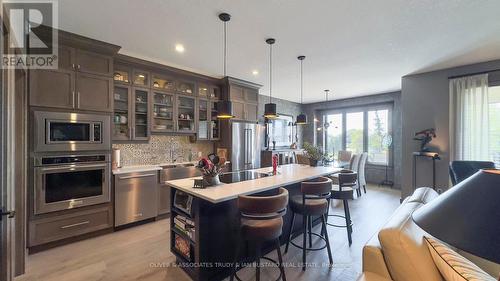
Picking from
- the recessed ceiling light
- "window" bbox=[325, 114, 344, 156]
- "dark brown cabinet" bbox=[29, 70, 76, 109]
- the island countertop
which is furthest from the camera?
"window" bbox=[325, 114, 344, 156]

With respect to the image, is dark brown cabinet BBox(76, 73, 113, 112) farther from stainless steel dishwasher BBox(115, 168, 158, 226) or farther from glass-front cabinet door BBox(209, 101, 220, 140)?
glass-front cabinet door BBox(209, 101, 220, 140)

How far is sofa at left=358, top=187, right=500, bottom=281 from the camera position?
115 cm

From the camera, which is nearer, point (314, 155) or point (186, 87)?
point (314, 155)

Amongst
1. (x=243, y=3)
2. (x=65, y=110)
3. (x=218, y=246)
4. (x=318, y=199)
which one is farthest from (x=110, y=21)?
A: (x=318, y=199)

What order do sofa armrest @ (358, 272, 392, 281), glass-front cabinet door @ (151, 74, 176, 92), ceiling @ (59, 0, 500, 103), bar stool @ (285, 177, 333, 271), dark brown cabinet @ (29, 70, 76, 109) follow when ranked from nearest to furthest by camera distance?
sofa armrest @ (358, 272, 392, 281) < ceiling @ (59, 0, 500, 103) < bar stool @ (285, 177, 333, 271) < dark brown cabinet @ (29, 70, 76, 109) < glass-front cabinet door @ (151, 74, 176, 92)

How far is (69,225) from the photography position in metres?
2.88

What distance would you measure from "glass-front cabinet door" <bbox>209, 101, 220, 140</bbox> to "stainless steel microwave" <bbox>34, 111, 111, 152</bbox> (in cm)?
204

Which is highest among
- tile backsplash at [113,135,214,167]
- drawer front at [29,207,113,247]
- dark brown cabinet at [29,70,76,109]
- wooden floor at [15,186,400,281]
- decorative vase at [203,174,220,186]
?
dark brown cabinet at [29,70,76,109]

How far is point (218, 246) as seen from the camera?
86.0 inches

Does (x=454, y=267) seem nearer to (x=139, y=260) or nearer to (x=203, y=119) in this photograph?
(x=139, y=260)

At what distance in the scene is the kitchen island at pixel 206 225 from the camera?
2045 millimetres

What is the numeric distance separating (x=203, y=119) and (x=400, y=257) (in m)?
4.14

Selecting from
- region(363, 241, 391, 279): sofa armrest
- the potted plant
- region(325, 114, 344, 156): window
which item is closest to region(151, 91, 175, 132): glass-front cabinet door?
the potted plant

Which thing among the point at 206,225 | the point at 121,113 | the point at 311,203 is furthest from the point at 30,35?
the point at 311,203
